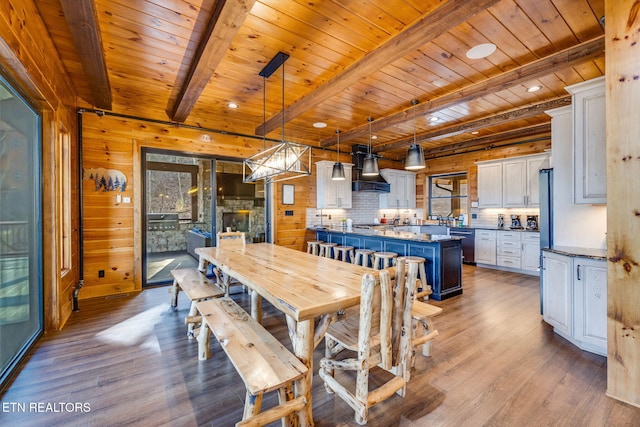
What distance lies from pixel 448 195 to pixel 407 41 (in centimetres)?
598

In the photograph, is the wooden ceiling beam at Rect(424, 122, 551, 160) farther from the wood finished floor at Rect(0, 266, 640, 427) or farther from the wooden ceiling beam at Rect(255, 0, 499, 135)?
the wooden ceiling beam at Rect(255, 0, 499, 135)

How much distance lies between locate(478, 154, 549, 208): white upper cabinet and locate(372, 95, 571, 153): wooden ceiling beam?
154 centimetres

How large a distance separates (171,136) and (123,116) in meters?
0.67

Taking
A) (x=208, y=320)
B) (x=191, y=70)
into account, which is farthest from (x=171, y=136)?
(x=208, y=320)

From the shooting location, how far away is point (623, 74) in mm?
1812

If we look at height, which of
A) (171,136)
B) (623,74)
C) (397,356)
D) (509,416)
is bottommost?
(509,416)

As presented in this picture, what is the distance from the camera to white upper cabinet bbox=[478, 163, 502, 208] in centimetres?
601

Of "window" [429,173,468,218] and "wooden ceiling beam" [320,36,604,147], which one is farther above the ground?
"wooden ceiling beam" [320,36,604,147]

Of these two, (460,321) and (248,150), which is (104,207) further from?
(460,321)

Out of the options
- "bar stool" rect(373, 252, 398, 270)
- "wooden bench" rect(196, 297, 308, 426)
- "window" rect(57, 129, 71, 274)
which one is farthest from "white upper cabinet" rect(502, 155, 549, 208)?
"window" rect(57, 129, 71, 274)

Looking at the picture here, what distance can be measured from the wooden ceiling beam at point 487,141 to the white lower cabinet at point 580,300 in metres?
3.46

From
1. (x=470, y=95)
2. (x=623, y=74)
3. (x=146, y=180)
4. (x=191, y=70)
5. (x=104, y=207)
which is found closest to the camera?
(x=623, y=74)

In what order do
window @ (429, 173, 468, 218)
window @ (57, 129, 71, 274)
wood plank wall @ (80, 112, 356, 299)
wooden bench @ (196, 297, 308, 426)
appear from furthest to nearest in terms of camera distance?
1. window @ (429, 173, 468, 218)
2. wood plank wall @ (80, 112, 356, 299)
3. window @ (57, 129, 71, 274)
4. wooden bench @ (196, 297, 308, 426)

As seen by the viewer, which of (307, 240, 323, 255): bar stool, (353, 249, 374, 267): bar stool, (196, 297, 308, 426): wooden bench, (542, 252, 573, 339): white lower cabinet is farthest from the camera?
(307, 240, 323, 255): bar stool
